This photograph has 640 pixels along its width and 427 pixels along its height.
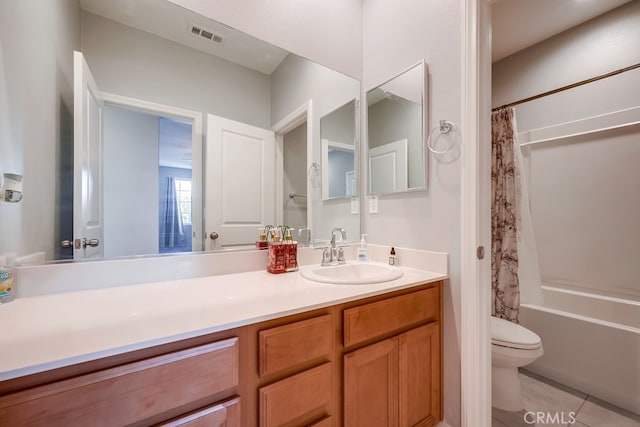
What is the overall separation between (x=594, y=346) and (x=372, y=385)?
1.68 m

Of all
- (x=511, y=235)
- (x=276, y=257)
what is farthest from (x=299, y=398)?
(x=511, y=235)

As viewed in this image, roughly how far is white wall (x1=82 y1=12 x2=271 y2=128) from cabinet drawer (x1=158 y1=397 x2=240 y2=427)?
46.2 inches

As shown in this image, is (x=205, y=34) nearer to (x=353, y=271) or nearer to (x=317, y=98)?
(x=317, y=98)

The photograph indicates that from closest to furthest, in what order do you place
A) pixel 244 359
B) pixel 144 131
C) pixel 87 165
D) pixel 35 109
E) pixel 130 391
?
1. pixel 130 391
2. pixel 244 359
3. pixel 35 109
4. pixel 87 165
5. pixel 144 131

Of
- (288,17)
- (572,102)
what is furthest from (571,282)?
(288,17)

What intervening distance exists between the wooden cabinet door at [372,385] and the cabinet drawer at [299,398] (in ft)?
0.28

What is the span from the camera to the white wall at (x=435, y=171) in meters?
1.23

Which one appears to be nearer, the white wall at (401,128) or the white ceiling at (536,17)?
the white wall at (401,128)

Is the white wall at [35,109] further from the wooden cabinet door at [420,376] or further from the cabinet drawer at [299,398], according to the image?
the wooden cabinet door at [420,376]

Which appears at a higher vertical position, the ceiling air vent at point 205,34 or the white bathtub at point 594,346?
the ceiling air vent at point 205,34

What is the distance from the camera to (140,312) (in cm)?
75

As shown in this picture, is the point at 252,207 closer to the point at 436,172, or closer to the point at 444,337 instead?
the point at 436,172

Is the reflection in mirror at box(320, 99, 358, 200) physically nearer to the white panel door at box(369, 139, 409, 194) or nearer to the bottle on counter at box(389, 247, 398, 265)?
the white panel door at box(369, 139, 409, 194)

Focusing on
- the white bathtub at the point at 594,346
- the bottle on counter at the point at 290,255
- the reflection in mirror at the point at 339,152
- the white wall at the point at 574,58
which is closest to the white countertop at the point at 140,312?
the bottle on counter at the point at 290,255
